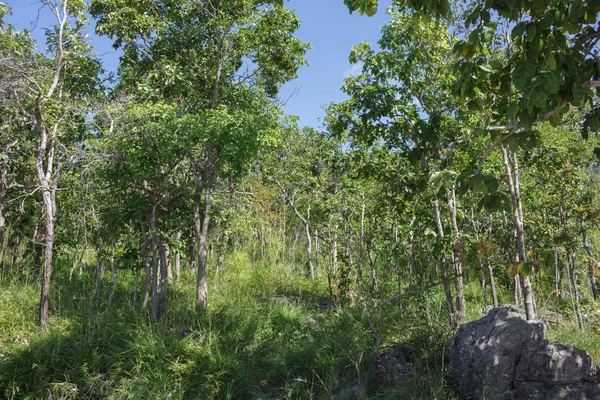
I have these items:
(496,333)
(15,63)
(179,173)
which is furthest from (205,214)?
(496,333)

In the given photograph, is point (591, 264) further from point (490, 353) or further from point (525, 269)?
point (525, 269)

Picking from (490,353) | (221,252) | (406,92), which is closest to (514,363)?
(490,353)

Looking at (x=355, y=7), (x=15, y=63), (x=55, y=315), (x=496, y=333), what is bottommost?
(x=496, y=333)

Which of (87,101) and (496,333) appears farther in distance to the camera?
(87,101)

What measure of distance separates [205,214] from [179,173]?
2.43ft

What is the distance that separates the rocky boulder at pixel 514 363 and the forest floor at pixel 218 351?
29cm

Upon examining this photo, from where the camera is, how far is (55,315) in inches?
269

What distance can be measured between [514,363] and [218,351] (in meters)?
3.25

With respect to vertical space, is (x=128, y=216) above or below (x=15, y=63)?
below

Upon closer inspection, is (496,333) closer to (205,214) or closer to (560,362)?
(560,362)

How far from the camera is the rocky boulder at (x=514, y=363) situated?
4238 mm

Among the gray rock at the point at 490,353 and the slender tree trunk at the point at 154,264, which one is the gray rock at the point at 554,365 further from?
the slender tree trunk at the point at 154,264

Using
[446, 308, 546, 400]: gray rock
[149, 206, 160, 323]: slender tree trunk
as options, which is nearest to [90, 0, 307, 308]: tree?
[149, 206, 160, 323]: slender tree trunk

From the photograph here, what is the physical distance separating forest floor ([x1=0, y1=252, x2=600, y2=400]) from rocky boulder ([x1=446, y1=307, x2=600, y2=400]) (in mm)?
294
